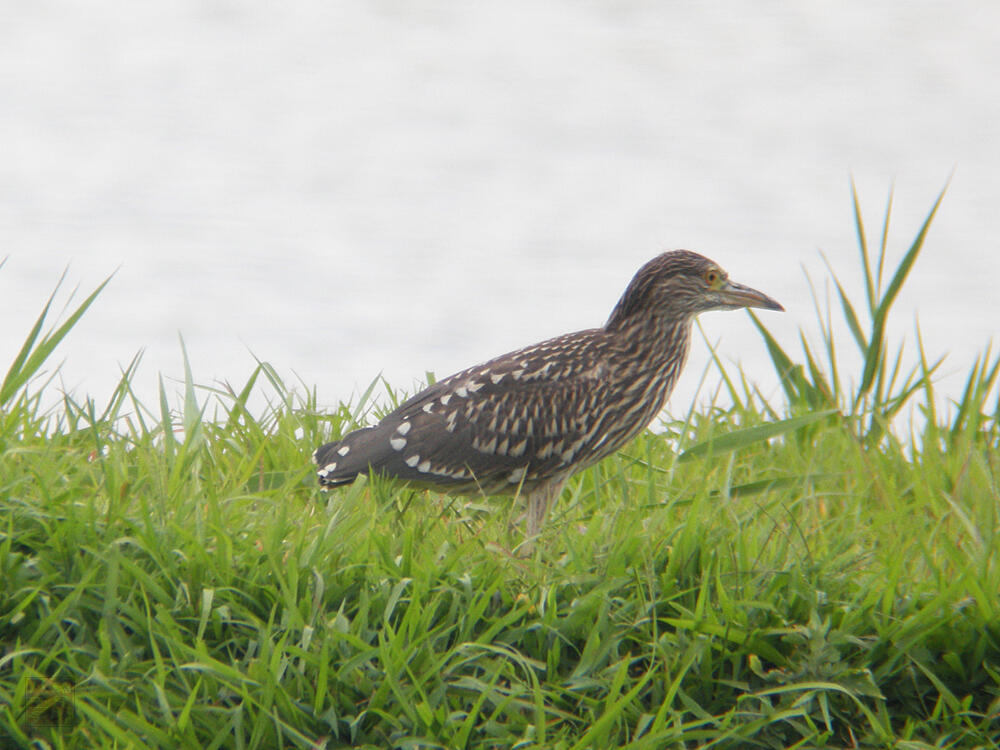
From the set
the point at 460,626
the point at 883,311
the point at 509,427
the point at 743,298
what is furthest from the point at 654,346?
the point at 460,626

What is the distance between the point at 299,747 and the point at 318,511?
4.54 ft

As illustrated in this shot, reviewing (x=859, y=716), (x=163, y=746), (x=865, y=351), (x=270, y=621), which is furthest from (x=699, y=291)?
(x=163, y=746)

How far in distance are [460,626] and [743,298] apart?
2.44 metres

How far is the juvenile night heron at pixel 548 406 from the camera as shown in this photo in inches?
188

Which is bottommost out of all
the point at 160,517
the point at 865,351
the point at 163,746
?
the point at 163,746

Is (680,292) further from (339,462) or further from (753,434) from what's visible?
(339,462)

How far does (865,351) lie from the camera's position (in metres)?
5.81

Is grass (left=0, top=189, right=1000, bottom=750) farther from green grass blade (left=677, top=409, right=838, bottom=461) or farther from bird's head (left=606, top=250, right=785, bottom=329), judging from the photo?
bird's head (left=606, top=250, right=785, bottom=329)

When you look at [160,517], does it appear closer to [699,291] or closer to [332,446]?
[332,446]

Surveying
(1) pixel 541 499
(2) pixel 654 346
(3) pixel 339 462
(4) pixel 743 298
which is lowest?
(1) pixel 541 499

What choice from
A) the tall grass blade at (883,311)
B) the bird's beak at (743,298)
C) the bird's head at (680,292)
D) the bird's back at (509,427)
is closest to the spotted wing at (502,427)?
the bird's back at (509,427)

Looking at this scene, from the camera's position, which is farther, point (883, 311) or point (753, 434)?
point (883, 311)

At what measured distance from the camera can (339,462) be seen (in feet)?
15.6

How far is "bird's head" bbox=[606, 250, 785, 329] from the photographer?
5270mm
